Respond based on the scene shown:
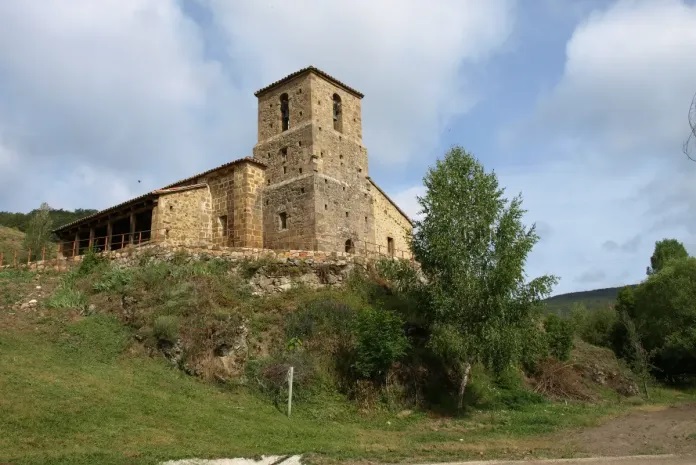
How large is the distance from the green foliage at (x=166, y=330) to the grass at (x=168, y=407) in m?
0.08

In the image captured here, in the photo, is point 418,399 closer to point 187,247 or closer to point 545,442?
point 545,442

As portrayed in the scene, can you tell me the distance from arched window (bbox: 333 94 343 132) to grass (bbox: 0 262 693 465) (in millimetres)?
11313

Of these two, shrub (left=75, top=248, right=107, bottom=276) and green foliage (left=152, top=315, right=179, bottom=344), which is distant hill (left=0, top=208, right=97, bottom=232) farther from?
green foliage (left=152, top=315, right=179, bottom=344)

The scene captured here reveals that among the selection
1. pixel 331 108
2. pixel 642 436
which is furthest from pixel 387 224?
pixel 642 436

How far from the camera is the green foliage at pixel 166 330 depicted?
19.6 m

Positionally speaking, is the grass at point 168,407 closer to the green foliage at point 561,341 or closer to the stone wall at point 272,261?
the stone wall at point 272,261

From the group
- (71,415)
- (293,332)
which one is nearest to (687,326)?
(293,332)

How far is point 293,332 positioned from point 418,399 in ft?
17.1

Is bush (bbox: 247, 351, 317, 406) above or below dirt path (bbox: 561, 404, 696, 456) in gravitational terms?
above

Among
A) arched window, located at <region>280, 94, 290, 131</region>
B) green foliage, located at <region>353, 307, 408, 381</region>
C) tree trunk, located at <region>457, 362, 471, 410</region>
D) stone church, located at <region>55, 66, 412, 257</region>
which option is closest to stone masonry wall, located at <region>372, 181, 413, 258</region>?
stone church, located at <region>55, 66, 412, 257</region>

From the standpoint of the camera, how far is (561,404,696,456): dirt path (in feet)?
48.4

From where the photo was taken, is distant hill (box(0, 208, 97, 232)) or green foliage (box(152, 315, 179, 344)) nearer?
green foliage (box(152, 315, 179, 344))

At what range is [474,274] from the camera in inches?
810

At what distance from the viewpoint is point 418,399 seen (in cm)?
1995
